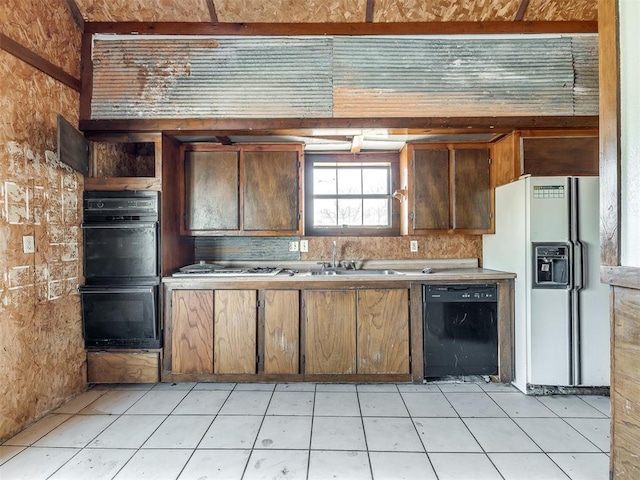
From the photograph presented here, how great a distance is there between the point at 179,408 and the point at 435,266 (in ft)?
8.63

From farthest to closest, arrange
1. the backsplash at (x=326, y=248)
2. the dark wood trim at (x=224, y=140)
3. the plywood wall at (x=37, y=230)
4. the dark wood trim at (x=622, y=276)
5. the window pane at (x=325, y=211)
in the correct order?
the window pane at (x=325, y=211), the backsplash at (x=326, y=248), the dark wood trim at (x=224, y=140), the plywood wall at (x=37, y=230), the dark wood trim at (x=622, y=276)

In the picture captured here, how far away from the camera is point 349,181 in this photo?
341 cm

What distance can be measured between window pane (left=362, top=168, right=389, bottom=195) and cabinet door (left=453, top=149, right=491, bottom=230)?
73cm

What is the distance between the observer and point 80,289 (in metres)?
2.50

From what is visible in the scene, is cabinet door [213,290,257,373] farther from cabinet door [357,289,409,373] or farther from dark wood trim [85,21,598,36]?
dark wood trim [85,21,598,36]

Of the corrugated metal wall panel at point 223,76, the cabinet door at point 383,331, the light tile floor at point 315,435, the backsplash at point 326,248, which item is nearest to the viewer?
the light tile floor at point 315,435

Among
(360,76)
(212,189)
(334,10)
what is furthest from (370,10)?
(212,189)

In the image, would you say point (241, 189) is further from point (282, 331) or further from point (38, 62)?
point (38, 62)

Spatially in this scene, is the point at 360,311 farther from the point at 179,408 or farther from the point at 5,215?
the point at 5,215

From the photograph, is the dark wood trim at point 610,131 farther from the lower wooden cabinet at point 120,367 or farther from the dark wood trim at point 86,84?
the dark wood trim at point 86,84

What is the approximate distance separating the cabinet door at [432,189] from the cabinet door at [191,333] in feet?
→ 6.89

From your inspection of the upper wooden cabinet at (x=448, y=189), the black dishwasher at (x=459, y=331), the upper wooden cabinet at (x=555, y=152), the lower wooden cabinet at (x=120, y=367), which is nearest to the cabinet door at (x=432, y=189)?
the upper wooden cabinet at (x=448, y=189)

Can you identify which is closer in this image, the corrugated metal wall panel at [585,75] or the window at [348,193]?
the corrugated metal wall panel at [585,75]

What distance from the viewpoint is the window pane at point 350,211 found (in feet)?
11.1
